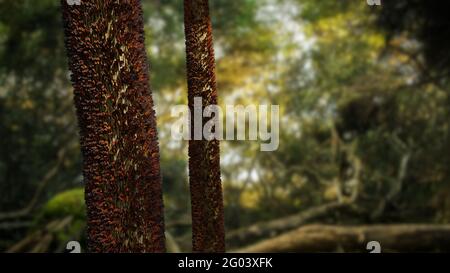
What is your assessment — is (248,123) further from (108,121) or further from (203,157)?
(108,121)

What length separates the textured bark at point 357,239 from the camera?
10.3 metres

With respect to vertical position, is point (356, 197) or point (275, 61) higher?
point (275, 61)

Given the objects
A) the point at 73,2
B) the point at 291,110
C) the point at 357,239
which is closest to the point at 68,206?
the point at 357,239

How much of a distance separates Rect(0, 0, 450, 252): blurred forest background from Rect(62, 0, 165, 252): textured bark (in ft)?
30.6

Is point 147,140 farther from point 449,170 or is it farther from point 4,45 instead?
point 4,45

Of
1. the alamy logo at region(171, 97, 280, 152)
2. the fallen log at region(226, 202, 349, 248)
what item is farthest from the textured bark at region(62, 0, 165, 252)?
the alamy logo at region(171, 97, 280, 152)

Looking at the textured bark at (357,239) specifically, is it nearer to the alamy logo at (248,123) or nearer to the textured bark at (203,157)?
the alamy logo at (248,123)

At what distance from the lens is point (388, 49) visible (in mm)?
14734

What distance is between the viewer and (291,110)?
16500mm

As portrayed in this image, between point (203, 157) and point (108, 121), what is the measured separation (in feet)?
3.74

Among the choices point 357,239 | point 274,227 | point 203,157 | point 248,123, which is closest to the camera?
point 203,157

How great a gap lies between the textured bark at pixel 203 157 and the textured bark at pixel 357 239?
6.23m

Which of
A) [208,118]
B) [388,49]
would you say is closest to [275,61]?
[388,49]

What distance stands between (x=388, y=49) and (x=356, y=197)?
4119mm
